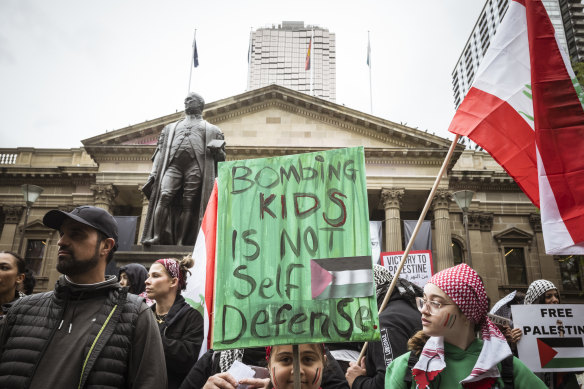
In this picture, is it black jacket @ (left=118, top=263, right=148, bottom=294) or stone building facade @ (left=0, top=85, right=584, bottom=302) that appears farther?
stone building facade @ (left=0, top=85, right=584, bottom=302)

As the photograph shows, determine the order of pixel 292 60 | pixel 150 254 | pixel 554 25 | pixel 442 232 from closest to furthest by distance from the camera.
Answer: pixel 150 254
pixel 442 232
pixel 554 25
pixel 292 60

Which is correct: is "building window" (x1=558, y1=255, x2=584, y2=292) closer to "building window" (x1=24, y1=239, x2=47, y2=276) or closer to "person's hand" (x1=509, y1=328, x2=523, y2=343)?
"person's hand" (x1=509, y1=328, x2=523, y2=343)

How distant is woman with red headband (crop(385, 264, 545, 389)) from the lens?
6.98 ft

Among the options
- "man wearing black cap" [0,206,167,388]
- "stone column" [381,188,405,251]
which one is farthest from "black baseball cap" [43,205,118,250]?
"stone column" [381,188,405,251]

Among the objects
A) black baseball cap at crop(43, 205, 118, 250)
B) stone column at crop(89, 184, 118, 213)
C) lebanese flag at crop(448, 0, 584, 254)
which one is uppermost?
stone column at crop(89, 184, 118, 213)

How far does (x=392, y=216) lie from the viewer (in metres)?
23.4

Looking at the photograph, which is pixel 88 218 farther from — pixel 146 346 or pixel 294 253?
pixel 294 253

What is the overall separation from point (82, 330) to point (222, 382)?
28.9 inches

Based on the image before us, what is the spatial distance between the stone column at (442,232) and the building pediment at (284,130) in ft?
8.69

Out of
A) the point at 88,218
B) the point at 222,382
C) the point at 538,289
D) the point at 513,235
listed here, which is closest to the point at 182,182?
the point at 88,218

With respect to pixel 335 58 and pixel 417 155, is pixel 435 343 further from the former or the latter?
pixel 335 58

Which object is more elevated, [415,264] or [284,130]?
[284,130]

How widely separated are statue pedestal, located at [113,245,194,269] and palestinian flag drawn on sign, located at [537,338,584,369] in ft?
12.9

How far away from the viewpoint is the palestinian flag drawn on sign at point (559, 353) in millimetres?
3777
